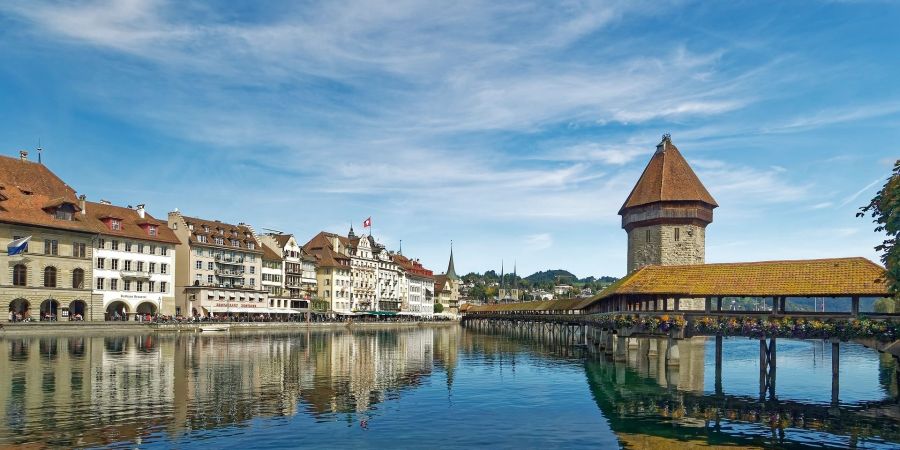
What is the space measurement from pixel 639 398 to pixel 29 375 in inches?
1190

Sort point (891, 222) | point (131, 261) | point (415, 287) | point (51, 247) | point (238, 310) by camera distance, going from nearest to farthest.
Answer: point (891, 222), point (51, 247), point (131, 261), point (238, 310), point (415, 287)

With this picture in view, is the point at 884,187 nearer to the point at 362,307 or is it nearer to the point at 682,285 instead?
the point at 682,285

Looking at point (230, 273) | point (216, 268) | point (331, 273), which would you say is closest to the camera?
point (216, 268)

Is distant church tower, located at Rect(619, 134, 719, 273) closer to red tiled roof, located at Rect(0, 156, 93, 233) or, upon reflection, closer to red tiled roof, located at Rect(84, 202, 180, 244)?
red tiled roof, located at Rect(84, 202, 180, 244)

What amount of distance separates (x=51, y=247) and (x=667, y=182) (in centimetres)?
6572

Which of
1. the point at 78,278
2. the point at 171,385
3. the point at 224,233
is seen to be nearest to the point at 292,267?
the point at 224,233

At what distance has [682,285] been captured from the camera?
41469 millimetres

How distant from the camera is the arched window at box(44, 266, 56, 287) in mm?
73688

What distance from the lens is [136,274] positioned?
87688 mm

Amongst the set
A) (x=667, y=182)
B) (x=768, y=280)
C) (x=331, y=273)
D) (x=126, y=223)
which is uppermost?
(x=667, y=182)

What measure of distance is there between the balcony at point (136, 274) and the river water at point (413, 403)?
33510mm

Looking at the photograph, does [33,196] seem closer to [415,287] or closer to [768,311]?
[768,311]

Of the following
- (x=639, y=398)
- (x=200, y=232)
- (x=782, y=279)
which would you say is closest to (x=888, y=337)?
(x=782, y=279)

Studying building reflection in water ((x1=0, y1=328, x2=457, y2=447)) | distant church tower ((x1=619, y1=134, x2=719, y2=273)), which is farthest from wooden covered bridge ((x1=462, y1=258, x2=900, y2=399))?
distant church tower ((x1=619, y1=134, x2=719, y2=273))
